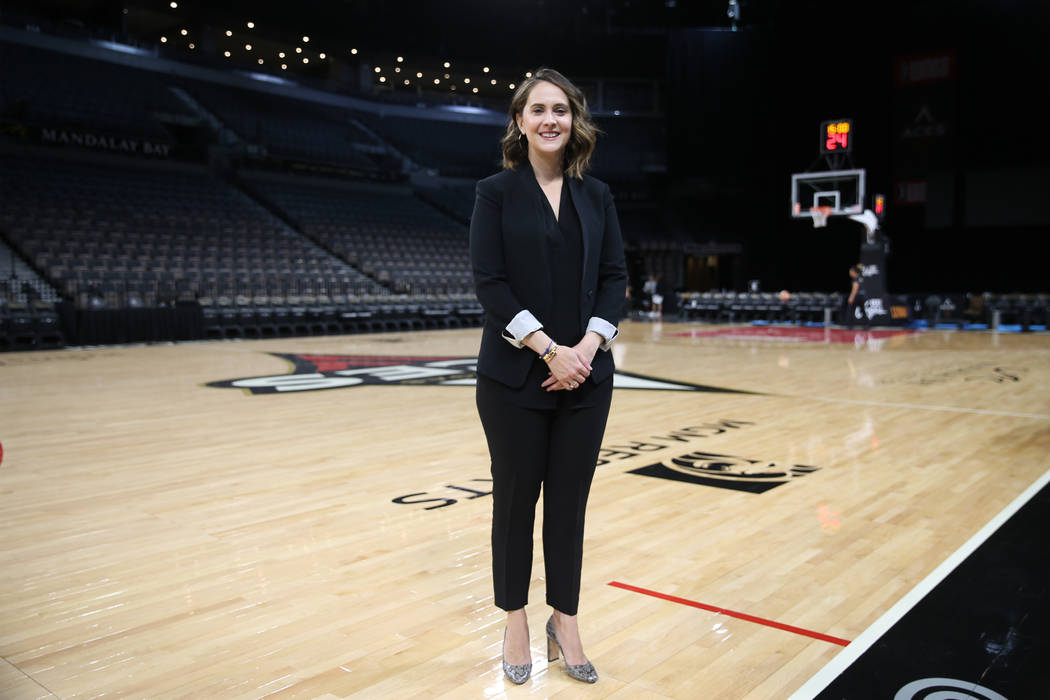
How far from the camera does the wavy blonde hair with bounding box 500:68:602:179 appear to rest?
5.87 ft

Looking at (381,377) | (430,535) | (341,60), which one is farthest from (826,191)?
(430,535)

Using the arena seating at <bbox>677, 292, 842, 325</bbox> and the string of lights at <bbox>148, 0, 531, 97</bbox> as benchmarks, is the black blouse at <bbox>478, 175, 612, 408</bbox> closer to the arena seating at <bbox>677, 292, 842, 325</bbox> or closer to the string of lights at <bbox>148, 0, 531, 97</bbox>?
the arena seating at <bbox>677, 292, 842, 325</bbox>

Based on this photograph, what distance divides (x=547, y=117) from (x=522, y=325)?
48 cm

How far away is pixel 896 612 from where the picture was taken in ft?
7.04

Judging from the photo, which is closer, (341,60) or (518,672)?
(518,672)

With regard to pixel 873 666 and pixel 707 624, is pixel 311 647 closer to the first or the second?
pixel 707 624

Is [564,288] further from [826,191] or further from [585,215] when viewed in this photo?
[826,191]

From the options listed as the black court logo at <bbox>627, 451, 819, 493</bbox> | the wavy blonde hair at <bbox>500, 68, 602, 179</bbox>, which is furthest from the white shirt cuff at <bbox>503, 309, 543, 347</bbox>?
the black court logo at <bbox>627, 451, 819, 493</bbox>

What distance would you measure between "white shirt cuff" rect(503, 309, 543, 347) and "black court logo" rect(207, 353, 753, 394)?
487 centimetres

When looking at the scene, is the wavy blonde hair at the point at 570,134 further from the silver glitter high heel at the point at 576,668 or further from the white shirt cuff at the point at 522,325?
the silver glitter high heel at the point at 576,668

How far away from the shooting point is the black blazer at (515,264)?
1730 mm

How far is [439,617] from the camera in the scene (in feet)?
7.05

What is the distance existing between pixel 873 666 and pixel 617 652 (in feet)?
1.96

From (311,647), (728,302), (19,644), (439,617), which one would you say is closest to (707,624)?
(439,617)
